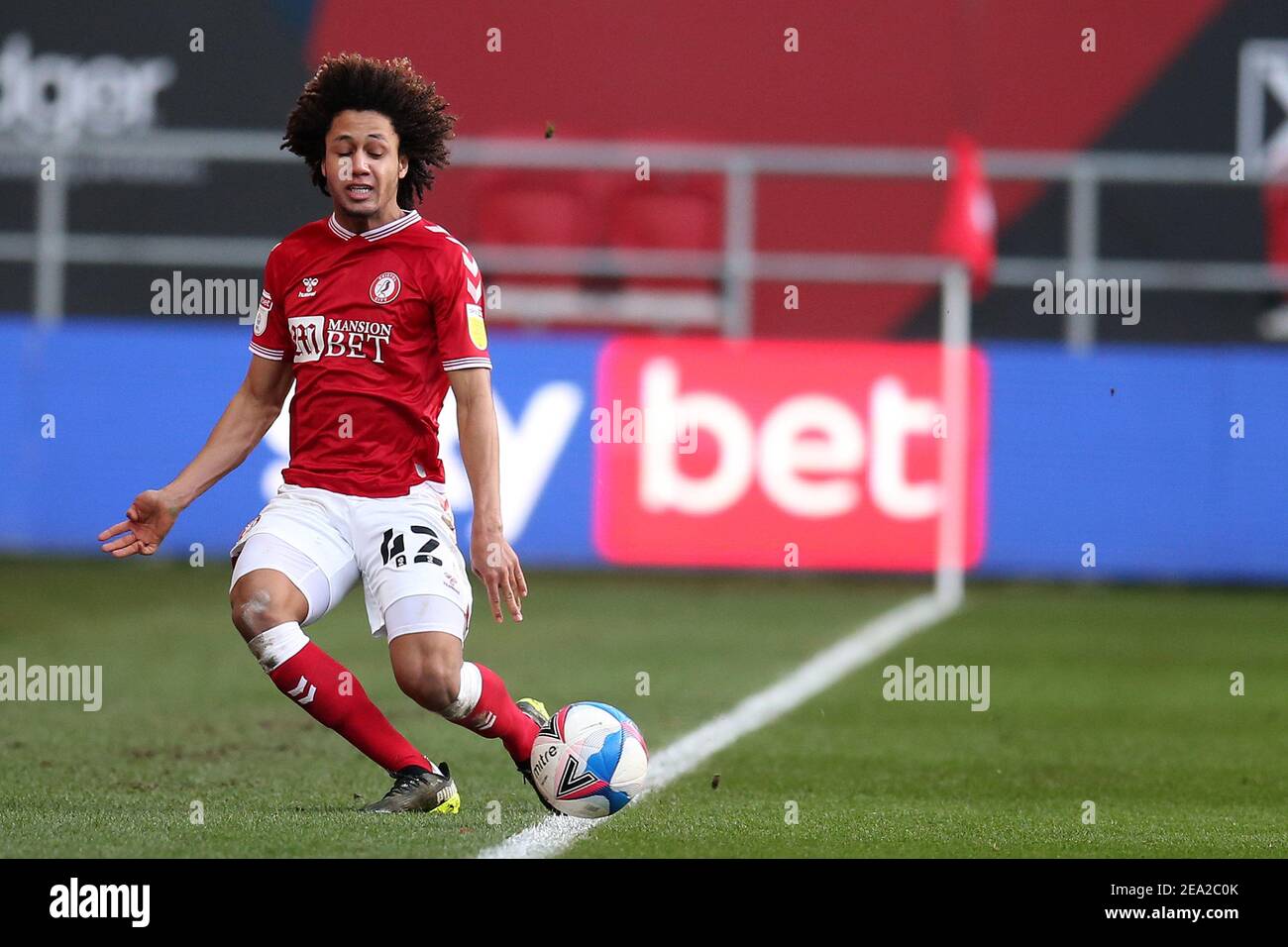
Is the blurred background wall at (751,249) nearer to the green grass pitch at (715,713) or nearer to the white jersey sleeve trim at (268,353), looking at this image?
the green grass pitch at (715,713)

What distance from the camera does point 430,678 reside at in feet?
17.8

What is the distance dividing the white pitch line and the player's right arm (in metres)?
1.26

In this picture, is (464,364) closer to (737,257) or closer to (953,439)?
(953,439)

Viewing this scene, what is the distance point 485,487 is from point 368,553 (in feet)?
1.21

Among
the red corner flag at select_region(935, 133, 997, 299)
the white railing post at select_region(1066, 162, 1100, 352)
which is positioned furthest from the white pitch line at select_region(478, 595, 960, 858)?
the white railing post at select_region(1066, 162, 1100, 352)

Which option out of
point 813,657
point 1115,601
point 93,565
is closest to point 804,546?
point 1115,601

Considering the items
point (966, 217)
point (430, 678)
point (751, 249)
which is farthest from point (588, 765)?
point (751, 249)

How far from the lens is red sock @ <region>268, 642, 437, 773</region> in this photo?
5.55 meters

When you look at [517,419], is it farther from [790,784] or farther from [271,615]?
[271,615]

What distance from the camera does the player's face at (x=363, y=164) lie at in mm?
5613

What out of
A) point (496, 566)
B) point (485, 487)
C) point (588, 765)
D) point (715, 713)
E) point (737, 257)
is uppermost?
point (737, 257)

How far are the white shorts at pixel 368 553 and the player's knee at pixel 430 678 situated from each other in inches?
3.5

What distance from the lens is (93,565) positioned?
13.2 m

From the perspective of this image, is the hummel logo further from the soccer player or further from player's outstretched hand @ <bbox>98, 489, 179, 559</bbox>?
player's outstretched hand @ <bbox>98, 489, 179, 559</bbox>
